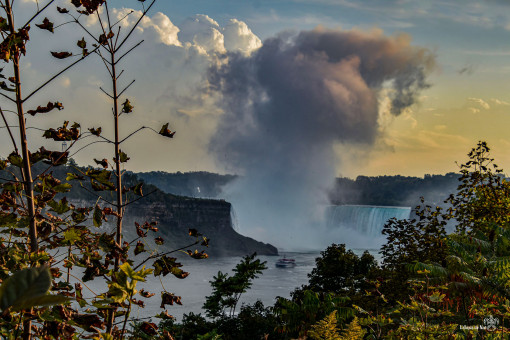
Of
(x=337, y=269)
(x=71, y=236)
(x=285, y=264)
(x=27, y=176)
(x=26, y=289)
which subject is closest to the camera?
(x=26, y=289)

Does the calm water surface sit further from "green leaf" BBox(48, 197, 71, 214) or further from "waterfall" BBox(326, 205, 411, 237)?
"green leaf" BBox(48, 197, 71, 214)

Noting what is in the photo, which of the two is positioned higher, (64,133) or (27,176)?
(64,133)

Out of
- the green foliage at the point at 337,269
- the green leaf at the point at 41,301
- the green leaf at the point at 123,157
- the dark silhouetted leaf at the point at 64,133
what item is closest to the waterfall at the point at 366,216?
the green foliage at the point at 337,269

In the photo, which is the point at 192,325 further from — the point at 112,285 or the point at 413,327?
the point at 112,285

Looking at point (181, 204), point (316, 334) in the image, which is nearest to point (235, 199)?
point (181, 204)

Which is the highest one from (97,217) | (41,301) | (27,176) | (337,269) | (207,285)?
(27,176)

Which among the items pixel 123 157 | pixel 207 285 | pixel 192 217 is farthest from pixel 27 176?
pixel 192 217

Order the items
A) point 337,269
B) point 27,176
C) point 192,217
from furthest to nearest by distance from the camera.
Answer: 1. point 192,217
2. point 337,269
3. point 27,176

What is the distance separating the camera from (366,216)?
102 metres

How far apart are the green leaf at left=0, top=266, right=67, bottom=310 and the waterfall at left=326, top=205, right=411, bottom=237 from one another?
8520 cm

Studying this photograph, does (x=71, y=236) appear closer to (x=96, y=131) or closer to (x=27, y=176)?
(x=27, y=176)

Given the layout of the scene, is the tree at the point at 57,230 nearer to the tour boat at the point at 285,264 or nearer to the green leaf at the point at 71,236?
the green leaf at the point at 71,236

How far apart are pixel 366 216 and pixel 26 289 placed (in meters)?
105

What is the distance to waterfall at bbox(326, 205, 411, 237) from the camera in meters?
91.8
